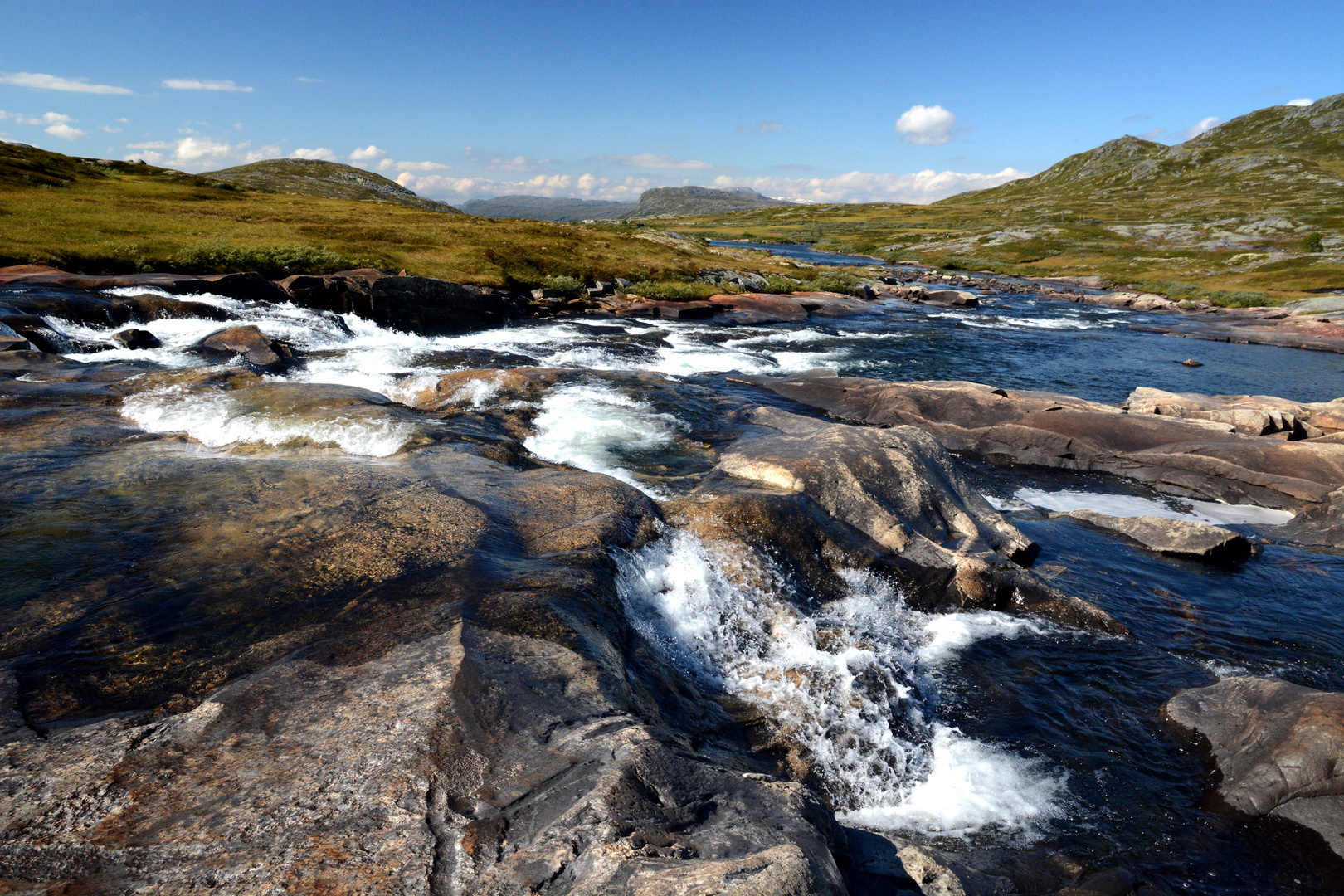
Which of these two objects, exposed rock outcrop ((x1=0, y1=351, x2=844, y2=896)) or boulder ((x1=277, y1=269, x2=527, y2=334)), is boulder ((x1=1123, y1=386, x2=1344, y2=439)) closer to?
exposed rock outcrop ((x1=0, y1=351, x2=844, y2=896))

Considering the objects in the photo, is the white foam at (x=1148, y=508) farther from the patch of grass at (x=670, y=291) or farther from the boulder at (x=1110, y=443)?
the patch of grass at (x=670, y=291)

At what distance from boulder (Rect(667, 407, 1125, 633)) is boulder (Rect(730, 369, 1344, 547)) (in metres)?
9.03

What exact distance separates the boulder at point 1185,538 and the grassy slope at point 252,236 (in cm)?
4518

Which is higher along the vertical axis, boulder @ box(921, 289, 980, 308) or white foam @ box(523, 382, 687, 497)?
boulder @ box(921, 289, 980, 308)

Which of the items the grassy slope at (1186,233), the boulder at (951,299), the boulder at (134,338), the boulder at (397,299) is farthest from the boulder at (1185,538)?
the grassy slope at (1186,233)

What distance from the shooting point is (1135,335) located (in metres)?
58.8

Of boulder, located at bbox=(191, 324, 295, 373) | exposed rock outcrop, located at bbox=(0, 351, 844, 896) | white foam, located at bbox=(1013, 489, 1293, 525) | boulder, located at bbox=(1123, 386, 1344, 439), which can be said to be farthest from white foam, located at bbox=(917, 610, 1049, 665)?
boulder, located at bbox=(191, 324, 295, 373)

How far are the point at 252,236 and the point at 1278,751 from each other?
59074 millimetres

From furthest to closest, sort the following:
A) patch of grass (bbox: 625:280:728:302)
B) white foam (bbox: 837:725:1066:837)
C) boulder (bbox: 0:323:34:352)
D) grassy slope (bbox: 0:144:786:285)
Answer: patch of grass (bbox: 625:280:728:302) → grassy slope (bbox: 0:144:786:285) → boulder (bbox: 0:323:34:352) → white foam (bbox: 837:725:1066:837)

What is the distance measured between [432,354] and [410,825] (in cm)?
3105

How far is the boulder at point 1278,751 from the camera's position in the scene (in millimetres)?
9211

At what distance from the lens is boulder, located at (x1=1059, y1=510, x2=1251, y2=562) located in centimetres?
1764

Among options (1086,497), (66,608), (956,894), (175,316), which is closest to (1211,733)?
(956,894)

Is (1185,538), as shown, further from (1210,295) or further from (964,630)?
(1210,295)
